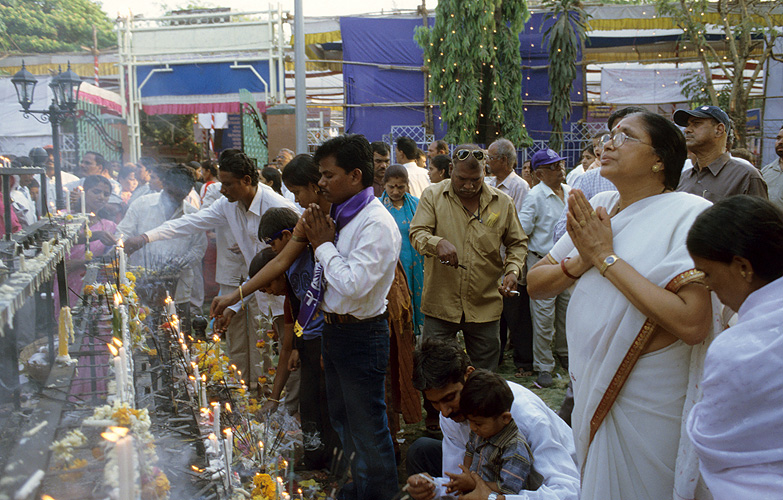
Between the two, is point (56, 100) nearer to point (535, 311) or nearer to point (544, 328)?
point (535, 311)

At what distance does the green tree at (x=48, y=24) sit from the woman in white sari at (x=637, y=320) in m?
7.71

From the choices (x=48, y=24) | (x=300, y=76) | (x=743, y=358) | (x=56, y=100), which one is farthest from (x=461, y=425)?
(x=48, y=24)

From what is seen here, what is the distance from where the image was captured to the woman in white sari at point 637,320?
1.88 m

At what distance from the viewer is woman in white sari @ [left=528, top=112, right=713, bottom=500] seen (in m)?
1.88

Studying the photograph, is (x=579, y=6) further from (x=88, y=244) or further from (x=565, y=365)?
(x=88, y=244)

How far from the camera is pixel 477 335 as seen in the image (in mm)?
4371

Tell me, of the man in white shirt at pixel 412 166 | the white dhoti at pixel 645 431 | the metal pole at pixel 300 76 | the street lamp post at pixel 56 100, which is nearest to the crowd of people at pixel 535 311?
the white dhoti at pixel 645 431

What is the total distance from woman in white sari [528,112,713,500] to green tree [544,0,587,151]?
37.6 feet

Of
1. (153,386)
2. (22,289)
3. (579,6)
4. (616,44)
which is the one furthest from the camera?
(616,44)

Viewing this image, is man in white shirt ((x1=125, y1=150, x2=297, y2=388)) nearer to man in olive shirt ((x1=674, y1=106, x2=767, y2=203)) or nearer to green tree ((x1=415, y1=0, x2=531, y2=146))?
man in olive shirt ((x1=674, y1=106, x2=767, y2=203))

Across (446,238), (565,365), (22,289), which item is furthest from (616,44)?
(22,289)

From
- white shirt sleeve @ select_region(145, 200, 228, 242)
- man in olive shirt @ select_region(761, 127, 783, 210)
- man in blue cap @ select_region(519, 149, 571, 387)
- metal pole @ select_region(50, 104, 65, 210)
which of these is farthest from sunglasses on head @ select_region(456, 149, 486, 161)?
metal pole @ select_region(50, 104, 65, 210)

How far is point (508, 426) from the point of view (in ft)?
8.70

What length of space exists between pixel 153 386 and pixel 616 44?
1443 centimetres
